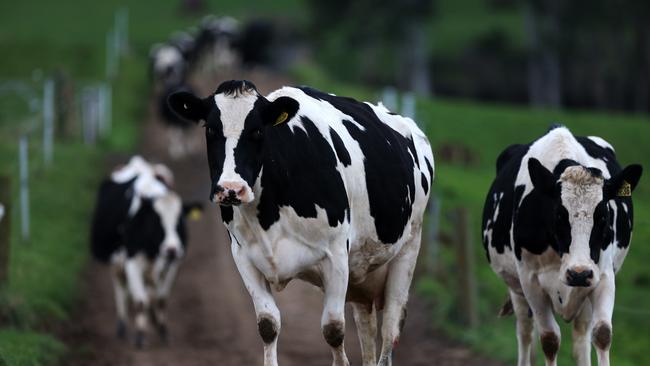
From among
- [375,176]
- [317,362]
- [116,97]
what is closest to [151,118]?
[116,97]

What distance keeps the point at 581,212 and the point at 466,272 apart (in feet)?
17.8

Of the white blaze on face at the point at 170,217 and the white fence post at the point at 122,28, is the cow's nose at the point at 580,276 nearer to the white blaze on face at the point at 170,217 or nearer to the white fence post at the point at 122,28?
the white blaze on face at the point at 170,217

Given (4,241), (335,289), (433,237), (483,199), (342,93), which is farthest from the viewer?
(342,93)

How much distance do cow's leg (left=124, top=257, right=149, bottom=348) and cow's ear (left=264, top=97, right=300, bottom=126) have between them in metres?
6.48

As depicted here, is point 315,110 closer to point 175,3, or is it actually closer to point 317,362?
point 317,362

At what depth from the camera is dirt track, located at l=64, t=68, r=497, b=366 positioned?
12680 mm

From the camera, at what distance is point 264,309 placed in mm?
8266

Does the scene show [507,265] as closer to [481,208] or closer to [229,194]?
[229,194]

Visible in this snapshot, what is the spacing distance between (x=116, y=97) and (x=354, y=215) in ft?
90.0

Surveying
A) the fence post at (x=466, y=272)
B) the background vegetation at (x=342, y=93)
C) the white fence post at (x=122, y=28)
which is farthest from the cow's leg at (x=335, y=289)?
the white fence post at (x=122, y=28)

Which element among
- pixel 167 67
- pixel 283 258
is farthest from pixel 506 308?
pixel 167 67

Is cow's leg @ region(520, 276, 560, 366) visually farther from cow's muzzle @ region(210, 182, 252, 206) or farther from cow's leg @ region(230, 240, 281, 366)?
cow's muzzle @ region(210, 182, 252, 206)

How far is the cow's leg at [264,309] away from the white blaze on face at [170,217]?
21.0ft

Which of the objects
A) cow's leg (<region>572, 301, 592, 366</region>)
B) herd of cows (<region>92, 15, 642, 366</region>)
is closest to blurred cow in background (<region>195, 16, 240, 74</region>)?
herd of cows (<region>92, 15, 642, 366</region>)
